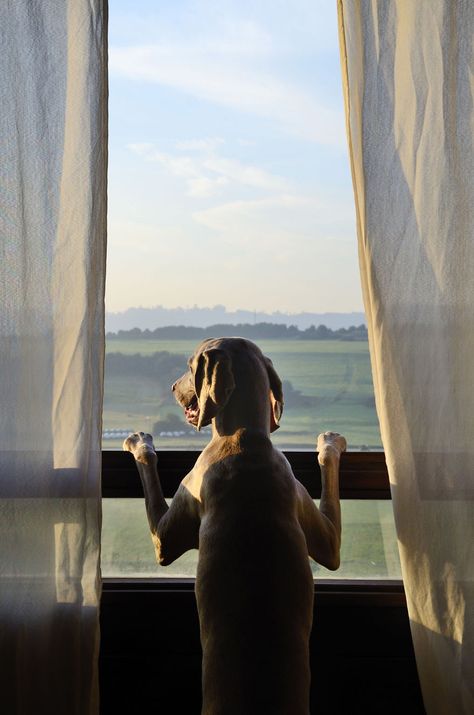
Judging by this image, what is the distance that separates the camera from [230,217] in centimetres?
166

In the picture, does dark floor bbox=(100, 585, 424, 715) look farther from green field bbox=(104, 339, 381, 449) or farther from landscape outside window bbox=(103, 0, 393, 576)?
green field bbox=(104, 339, 381, 449)

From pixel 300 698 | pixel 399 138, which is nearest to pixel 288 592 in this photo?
pixel 300 698

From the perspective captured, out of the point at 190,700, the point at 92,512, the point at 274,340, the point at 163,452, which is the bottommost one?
the point at 190,700

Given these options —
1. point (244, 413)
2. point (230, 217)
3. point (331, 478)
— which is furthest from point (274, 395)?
point (230, 217)

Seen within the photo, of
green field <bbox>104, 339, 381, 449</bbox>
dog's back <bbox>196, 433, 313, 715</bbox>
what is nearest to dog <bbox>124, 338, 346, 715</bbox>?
dog's back <bbox>196, 433, 313, 715</bbox>

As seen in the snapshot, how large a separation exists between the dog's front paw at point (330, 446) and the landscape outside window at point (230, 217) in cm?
9

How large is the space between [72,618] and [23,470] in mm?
296

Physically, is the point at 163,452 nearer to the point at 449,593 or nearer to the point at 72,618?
the point at 72,618

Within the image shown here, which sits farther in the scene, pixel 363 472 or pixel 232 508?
pixel 363 472

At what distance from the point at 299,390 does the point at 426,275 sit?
1.46 feet

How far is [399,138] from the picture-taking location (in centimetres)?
136

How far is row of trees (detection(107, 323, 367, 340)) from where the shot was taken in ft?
5.52

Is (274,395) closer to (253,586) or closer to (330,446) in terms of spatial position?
(330,446)

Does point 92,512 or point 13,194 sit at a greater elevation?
point 13,194
